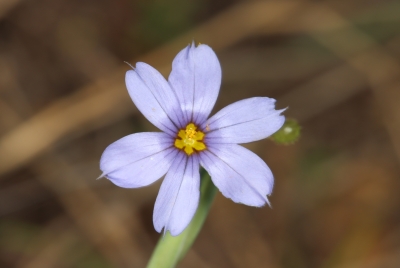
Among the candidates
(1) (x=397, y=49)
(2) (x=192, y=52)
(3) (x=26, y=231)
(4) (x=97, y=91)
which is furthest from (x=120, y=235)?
(1) (x=397, y=49)

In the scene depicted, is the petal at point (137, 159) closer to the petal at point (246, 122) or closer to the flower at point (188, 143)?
the flower at point (188, 143)

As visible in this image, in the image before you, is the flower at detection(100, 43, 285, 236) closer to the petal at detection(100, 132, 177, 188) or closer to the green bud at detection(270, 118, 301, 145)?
the petal at detection(100, 132, 177, 188)

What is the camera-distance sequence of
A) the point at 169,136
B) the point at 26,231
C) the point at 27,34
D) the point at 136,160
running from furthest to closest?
the point at 27,34, the point at 26,231, the point at 169,136, the point at 136,160

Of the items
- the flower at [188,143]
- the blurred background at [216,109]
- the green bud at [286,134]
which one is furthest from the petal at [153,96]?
the blurred background at [216,109]

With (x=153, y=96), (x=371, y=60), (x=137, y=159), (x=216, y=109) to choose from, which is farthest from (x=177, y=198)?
(x=371, y=60)

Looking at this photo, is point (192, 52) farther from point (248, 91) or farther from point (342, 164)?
point (342, 164)

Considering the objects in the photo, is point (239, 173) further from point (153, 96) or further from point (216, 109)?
point (216, 109)
